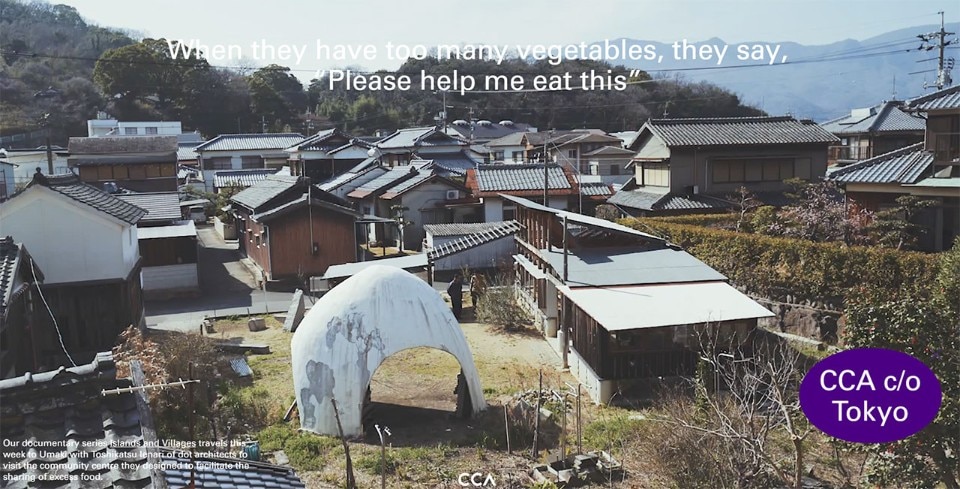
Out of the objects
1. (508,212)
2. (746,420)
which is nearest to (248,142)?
(508,212)

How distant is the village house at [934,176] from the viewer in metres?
17.6

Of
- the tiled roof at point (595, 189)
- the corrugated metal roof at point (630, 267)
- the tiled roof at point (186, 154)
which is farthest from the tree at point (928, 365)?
the tiled roof at point (186, 154)

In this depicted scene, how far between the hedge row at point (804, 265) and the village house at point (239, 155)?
41299 millimetres

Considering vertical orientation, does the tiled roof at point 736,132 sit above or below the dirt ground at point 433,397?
above

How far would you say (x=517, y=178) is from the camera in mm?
31641

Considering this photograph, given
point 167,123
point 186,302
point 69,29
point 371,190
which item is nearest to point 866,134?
point 371,190

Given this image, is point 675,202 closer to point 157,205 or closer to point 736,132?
point 736,132

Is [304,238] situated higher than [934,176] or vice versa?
[934,176]

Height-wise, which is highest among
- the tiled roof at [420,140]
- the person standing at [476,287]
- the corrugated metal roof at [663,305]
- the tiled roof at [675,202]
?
the tiled roof at [420,140]

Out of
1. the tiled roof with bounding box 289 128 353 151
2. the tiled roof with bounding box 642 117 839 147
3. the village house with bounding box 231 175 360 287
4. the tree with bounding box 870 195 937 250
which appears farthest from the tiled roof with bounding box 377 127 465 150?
the tree with bounding box 870 195 937 250

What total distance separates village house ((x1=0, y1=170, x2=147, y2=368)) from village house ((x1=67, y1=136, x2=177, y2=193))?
72.0 ft

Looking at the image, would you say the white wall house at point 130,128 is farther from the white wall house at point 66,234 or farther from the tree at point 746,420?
the tree at point 746,420

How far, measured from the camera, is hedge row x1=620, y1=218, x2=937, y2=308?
48.9ft

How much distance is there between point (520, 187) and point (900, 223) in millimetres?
16267
